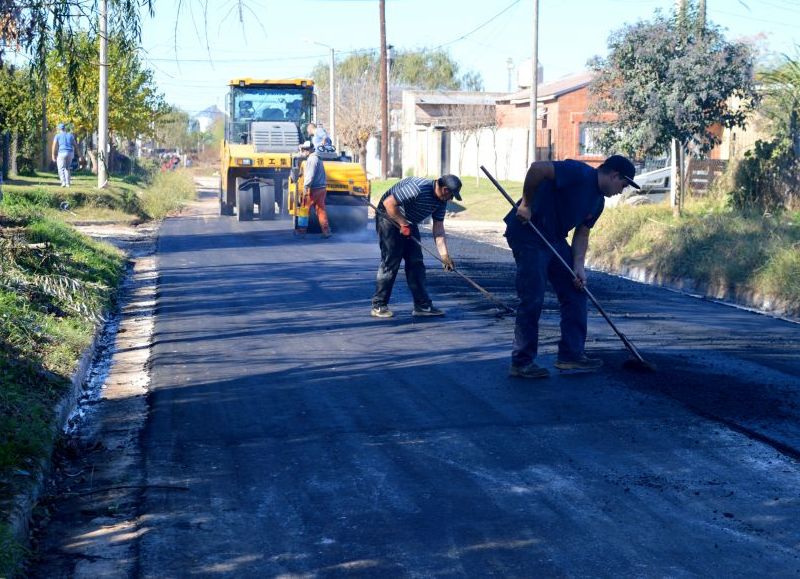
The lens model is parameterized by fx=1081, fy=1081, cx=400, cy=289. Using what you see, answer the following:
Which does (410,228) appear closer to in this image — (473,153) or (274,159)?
(274,159)

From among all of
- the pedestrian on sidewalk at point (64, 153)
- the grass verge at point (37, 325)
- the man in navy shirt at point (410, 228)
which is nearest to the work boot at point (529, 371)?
the man in navy shirt at point (410, 228)

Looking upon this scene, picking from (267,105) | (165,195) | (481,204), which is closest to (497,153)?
(481,204)

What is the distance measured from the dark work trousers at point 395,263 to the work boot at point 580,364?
283cm

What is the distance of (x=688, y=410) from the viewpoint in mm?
6895

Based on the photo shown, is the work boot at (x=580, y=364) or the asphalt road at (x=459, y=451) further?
the work boot at (x=580, y=364)

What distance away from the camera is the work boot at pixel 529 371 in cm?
777

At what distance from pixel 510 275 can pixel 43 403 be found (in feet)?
28.2

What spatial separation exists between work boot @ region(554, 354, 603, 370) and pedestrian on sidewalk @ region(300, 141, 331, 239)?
11946 millimetres

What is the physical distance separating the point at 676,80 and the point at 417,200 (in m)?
8.56

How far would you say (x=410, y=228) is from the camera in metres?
10.3

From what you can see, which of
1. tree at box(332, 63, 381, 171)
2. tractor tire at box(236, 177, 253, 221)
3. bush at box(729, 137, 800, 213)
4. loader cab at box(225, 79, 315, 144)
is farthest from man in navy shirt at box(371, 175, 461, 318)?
tree at box(332, 63, 381, 171)

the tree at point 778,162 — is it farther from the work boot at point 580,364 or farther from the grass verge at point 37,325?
the grass verge at point 37,325

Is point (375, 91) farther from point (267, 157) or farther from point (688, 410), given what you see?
point (688, 410)

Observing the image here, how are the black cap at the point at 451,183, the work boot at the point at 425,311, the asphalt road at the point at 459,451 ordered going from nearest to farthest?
1. the asphalt road at the point at 459,451
2. the black cap at the point at 451,183
3. the work boot at the point at 425,311
